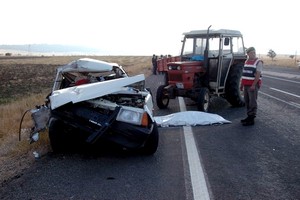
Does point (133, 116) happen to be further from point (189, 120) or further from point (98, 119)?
point (189, 120)

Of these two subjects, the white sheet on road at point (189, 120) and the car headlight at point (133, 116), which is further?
the white sheet on road at point (189, 120)

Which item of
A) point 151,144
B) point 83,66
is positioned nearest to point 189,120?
point 83,66

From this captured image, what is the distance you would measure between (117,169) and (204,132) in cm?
299

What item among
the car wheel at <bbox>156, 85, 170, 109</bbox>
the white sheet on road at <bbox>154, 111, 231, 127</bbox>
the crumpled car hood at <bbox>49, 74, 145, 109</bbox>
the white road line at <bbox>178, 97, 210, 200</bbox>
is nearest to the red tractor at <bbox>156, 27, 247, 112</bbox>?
the car wheel at <bbox>156, 85, 170, 109</bbox>

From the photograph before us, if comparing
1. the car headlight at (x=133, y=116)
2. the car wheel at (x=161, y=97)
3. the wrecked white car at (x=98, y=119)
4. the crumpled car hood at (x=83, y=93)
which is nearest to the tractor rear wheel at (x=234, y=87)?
the car wheel at (x=161, y=97)

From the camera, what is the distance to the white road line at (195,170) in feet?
14.3

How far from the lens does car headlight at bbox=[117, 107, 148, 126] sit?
5.87m

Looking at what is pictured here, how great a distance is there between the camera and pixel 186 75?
35.3 ft

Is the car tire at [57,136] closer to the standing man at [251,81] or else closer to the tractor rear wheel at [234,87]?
the standing man at [251,81]

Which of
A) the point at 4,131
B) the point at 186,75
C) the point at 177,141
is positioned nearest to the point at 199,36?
the point at 186,75

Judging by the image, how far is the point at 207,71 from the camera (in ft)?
37.0

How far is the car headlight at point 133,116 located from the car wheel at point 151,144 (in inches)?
7.8

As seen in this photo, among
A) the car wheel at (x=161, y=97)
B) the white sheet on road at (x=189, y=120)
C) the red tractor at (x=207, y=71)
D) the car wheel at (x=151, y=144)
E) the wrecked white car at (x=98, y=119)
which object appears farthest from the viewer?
the car wheel at (x=161, y=97)

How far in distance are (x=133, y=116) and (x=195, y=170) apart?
1329 millimetres
